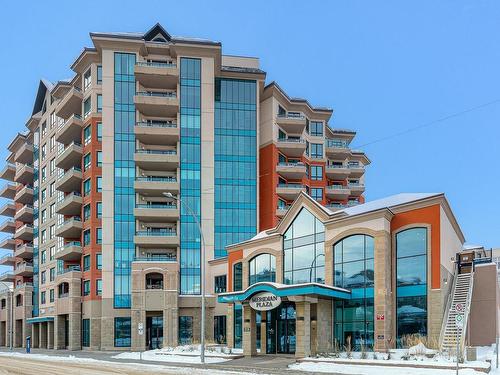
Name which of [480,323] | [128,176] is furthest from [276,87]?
[480,323]

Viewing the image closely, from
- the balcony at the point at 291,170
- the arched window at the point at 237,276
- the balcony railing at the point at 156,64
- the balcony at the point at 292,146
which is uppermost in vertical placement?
the balcony railing at the point at 156,64

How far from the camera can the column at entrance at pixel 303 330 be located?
3331cm

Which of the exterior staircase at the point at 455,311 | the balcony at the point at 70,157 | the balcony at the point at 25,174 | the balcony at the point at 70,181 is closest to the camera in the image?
the exterior staircase at the point at 455,311

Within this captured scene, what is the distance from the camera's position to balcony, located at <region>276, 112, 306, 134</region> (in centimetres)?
7431

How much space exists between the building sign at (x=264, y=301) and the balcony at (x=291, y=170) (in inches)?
1402

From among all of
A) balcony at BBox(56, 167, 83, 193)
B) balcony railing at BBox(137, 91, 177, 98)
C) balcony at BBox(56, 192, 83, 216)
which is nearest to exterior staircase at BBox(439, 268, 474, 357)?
balcony railing at BBox(137, 91, 177, 98)

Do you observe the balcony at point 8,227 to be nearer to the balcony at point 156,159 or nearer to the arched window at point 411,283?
the balcony at point 156,159

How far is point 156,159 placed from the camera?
6412 centimetres

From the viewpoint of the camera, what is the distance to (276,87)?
7394 centimetres

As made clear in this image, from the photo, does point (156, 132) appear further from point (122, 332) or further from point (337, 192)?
point (337, 192)

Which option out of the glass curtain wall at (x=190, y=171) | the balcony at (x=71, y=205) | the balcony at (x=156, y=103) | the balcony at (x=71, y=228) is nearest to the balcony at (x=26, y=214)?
the balcony at (x=71, y=205)

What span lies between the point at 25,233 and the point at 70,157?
2609 centimetres

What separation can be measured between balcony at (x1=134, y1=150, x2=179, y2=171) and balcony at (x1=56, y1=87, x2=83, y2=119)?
1158cm

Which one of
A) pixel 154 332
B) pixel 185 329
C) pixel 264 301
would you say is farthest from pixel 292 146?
pixel 264 301
